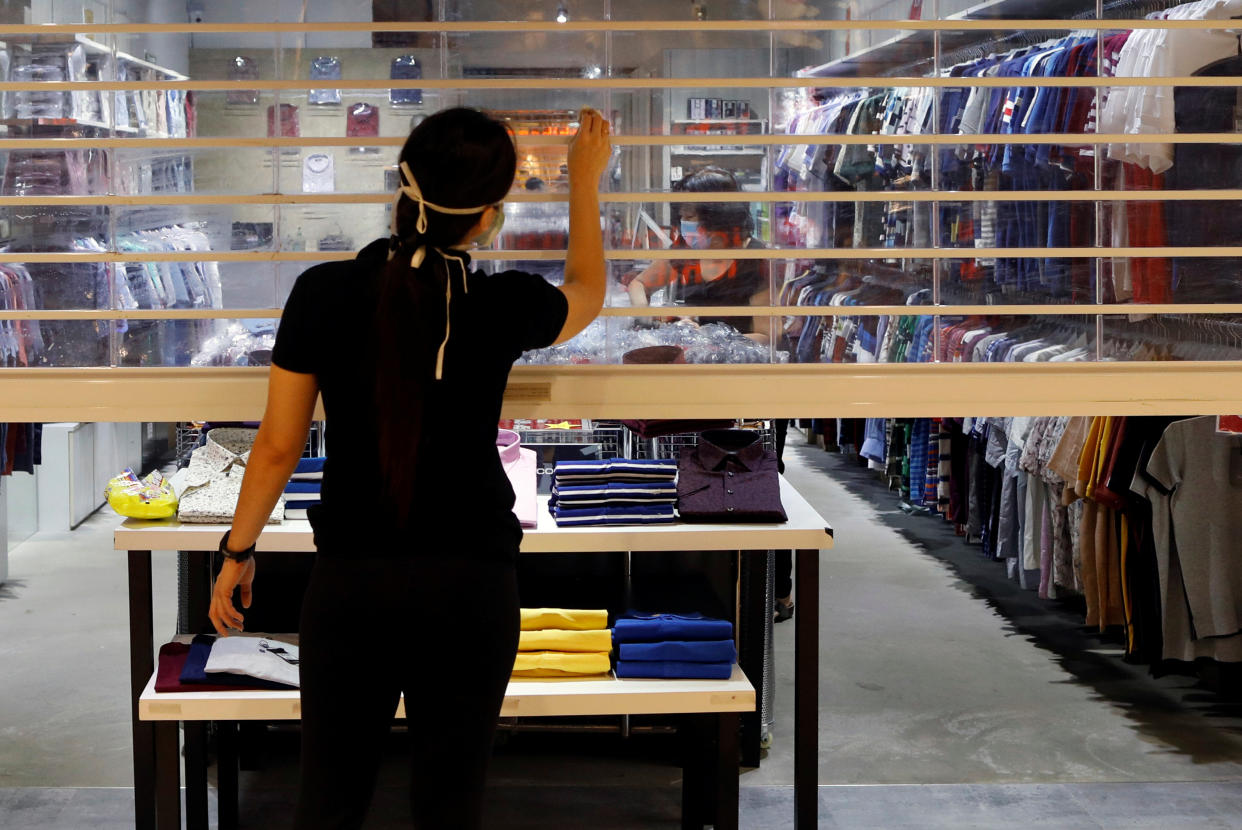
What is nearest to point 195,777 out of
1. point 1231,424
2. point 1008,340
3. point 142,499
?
point 142,499

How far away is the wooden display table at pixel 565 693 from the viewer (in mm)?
3078

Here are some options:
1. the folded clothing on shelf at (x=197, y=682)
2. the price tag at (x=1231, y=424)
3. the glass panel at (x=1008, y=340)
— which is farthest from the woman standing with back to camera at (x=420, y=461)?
the price tag at (x=1231, y=424)

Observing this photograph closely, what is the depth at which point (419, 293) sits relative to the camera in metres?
1.86

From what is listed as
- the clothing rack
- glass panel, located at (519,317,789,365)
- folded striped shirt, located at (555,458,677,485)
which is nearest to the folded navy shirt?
folded striped shirt, located at (555,458,677,485)

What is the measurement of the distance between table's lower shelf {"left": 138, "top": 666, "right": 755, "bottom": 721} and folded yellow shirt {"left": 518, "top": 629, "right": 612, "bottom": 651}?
8 cm

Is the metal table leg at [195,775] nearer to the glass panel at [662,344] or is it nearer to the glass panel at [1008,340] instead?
the glass panel at [662,344]

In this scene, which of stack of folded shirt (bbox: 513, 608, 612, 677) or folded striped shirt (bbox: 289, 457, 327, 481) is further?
folded striped shirt (bbox: 289, 457, 327, 481)

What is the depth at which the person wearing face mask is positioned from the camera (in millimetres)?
2113

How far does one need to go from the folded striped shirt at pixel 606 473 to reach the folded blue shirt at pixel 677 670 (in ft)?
1.69

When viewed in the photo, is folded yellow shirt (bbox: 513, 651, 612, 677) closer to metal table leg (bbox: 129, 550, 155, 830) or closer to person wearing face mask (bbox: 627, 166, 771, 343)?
metal table leg (bbox: 129, 550, 155, 830)

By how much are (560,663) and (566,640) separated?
0.06 m

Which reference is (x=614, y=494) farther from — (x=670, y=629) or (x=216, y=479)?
(x=216, y=479)

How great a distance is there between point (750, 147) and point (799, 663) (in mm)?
1629

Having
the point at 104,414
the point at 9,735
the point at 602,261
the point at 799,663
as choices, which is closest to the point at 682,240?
the point at 602,261
